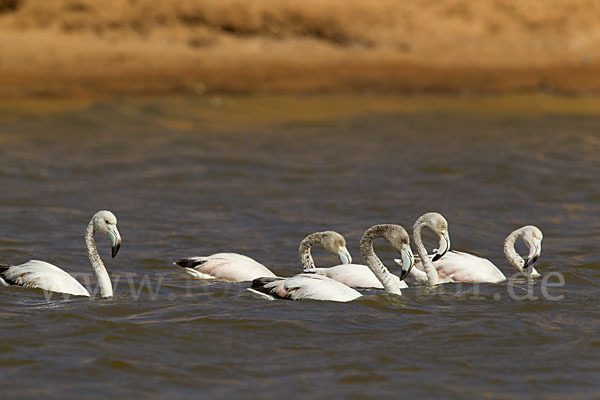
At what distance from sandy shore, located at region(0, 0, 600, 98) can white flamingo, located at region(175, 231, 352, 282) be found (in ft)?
33.7

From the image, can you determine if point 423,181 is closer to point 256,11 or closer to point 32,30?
point 256,11

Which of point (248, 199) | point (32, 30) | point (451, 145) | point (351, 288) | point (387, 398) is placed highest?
point (32, 30)

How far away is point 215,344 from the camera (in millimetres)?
6996

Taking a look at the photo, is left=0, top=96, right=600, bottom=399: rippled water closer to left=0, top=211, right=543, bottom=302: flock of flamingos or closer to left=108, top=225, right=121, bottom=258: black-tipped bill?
left=0, top=211, right=543, bottom=302: flock of flamingos

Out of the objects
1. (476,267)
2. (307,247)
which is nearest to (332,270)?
(307,247)

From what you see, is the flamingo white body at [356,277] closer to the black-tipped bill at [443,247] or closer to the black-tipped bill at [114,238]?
the black-tipped bill at [443,247]

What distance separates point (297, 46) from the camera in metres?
19.8

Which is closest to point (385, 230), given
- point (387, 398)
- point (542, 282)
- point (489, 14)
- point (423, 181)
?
point (542, 282)

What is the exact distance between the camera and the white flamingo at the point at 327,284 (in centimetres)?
793

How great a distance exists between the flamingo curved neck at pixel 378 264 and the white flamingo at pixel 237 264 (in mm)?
587

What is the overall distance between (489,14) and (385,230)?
1331 centimetres

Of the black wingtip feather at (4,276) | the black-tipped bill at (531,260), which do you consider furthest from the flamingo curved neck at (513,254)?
the black wingtip feather at (4,276)

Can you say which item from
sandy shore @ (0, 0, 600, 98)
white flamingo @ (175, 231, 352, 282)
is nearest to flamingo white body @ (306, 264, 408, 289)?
white flamingo @ (175, 231, 352, 282)

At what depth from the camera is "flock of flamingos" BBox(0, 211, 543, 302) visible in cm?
800
